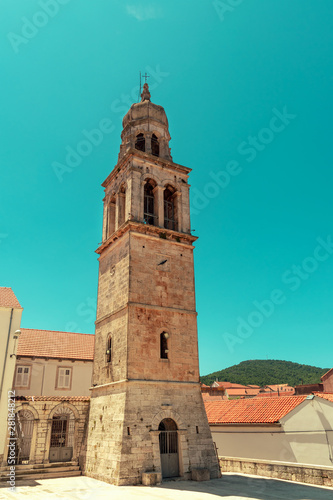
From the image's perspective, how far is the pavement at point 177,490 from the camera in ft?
37.3

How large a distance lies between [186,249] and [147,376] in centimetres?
693

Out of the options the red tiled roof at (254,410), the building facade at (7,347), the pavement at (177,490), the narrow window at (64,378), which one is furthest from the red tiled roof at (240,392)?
the building facade at (7,347)

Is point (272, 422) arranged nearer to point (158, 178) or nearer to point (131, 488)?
point (131, 488)

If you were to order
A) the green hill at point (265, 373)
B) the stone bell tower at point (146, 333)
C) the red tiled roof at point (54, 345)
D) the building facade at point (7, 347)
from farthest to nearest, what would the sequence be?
the green hill at point (265, 373) → the red tiled roof at point (54, 345) → the building facade at point (7, 347) → the stone bell tower at point (146, 333)

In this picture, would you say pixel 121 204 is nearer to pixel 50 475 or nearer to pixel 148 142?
pixel 148 142

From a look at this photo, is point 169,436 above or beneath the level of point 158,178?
beneath

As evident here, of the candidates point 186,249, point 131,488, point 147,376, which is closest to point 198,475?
point 131,488

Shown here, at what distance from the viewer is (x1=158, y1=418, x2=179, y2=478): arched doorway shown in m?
14.6

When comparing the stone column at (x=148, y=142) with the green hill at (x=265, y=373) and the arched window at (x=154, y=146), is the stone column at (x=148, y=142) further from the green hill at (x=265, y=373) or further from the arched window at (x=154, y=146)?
the green hill at (x=265, y=373)

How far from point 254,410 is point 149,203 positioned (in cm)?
1303

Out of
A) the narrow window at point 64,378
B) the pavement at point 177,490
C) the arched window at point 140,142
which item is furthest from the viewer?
the narrow window at point 64,378

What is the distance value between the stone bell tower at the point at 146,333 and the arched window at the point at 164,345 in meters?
0.05

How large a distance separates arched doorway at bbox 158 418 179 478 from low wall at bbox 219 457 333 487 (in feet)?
12.7

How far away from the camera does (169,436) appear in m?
15.2
